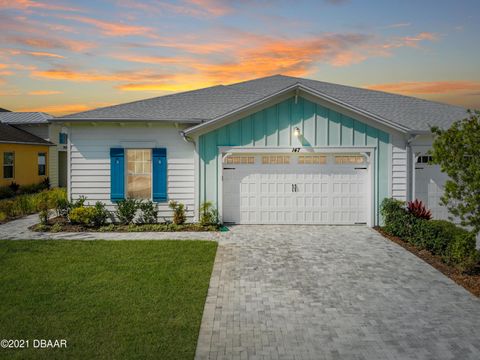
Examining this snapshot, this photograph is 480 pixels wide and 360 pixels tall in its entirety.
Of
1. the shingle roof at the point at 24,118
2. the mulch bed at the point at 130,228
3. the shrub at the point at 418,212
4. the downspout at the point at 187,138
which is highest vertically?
the shingle roof at the point at 24,118

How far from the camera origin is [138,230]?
41.1 ft

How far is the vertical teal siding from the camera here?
12844 mm

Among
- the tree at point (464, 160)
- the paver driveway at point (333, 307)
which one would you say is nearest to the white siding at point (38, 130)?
the paver driveway at point (333, 307)

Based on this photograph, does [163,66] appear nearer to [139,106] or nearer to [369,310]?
[139,106]

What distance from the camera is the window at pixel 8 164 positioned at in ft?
73.6

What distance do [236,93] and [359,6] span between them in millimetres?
5824

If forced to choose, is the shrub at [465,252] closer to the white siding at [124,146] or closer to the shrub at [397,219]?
the shrub at [397,219]

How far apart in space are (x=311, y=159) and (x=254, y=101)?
2743mm

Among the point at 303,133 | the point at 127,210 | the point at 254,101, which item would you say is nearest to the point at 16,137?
the point at 127,210

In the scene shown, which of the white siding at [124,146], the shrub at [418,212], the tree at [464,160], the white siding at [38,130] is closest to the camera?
the tree at [464,160]

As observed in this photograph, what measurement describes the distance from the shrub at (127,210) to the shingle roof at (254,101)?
109 inches

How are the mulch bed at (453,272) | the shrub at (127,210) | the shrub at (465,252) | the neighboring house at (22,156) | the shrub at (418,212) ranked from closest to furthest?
the mulch bed at (453,272) < the shrub at (465,252) < the shrub at (418,212) < the shrub at (127,210) < the neighboring house at (22,156)

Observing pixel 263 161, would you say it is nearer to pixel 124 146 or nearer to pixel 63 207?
pixel 124 146

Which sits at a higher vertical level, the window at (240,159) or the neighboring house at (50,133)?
the neighboring house at (50,133)
